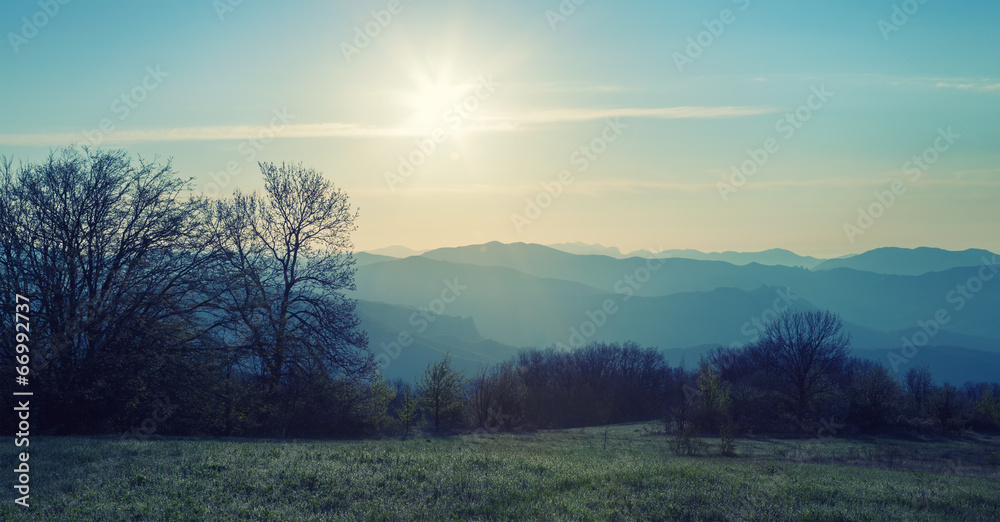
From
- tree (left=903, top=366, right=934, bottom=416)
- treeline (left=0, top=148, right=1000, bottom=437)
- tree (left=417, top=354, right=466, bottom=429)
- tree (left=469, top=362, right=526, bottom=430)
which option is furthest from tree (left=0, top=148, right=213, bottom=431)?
tree (left=903, top=366, right=934, bottom=416)

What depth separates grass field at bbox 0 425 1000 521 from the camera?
9617 millimetres

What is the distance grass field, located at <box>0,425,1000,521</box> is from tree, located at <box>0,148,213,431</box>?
576 cm

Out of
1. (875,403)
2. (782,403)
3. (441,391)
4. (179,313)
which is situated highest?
(179,313)

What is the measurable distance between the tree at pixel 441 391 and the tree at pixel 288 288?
15.7 m

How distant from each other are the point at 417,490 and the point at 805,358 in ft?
196

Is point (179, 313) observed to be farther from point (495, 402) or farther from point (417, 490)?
point (495, 402)

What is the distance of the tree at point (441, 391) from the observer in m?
45.7

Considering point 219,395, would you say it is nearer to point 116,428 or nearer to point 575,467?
point 116,428

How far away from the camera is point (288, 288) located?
3005 cm

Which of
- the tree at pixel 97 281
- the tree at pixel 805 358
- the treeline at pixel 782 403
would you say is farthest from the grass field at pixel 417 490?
the tree at pixel 805 358

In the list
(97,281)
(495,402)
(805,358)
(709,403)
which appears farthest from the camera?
(805,358)

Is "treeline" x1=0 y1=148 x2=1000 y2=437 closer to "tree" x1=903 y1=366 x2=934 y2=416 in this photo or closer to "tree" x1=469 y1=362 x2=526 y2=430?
"tree" x1=469 y1=362 x2=526 y2=430

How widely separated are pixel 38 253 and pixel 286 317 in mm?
10309

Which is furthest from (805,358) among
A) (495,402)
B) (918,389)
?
(495,402)
